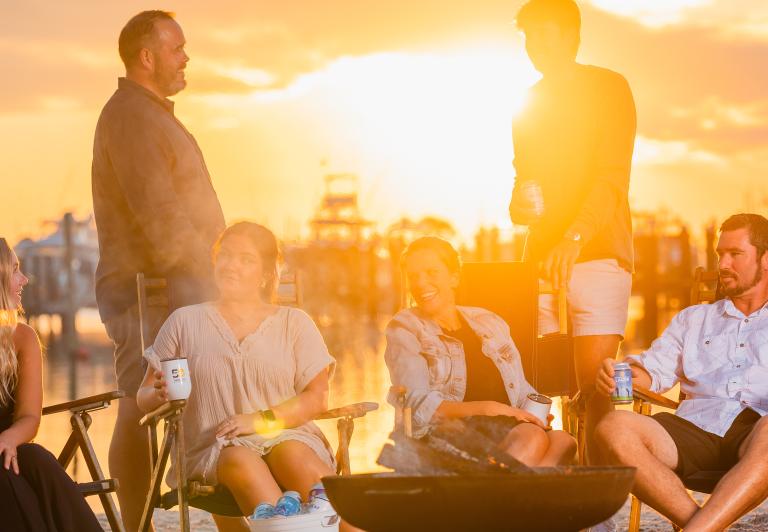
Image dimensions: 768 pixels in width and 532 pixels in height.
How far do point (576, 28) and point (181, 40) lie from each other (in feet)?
4.45

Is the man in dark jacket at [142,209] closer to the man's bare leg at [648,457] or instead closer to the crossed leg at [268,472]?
the crossed leg at [268,472]

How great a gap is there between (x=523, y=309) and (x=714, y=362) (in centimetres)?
69

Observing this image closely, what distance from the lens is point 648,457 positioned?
144 inches

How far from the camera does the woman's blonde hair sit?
358 centimetres

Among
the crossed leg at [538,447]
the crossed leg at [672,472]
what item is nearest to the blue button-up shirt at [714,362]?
the crossed leg at [672,472]

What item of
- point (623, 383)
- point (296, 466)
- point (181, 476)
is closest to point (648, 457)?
point (623, 383)

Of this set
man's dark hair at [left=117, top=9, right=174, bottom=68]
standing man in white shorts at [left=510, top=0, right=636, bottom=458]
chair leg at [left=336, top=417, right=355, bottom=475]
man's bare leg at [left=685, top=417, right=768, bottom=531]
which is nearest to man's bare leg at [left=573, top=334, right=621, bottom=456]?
standing man in white shorts at [left=510, top=0, right=636, bottom=458]

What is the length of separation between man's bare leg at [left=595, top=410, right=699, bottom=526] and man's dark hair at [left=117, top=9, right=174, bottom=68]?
1978 millimetres

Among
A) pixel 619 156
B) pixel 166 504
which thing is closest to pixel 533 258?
pixel 619 156

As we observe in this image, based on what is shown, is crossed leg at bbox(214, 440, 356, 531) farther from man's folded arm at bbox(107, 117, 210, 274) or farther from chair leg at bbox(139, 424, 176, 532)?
man's folded arm at bbox(107, 117, 210, 274)

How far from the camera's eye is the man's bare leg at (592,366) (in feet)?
13.9

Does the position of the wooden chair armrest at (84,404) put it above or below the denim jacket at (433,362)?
below

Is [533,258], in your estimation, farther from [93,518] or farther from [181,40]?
[93,518]

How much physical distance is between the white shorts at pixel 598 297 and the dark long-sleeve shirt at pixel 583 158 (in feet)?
0.12
